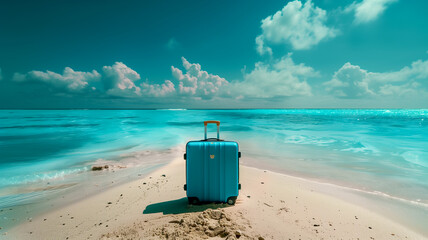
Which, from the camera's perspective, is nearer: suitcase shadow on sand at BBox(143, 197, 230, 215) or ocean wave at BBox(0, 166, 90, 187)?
suitcase shadow on sand at BBox(143, 197, 230, 215)

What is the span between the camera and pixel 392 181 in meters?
5.72

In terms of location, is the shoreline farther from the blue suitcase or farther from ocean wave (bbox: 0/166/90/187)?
ocean wave (bbox: 0/166/90/187)

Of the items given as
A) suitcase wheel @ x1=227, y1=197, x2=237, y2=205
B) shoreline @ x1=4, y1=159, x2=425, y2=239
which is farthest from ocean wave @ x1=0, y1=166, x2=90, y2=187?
suitcase wheel @ x1=227, y1=197, x2=237, y2=205

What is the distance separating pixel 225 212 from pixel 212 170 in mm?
770

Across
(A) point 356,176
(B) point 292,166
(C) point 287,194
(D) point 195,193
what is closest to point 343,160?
(A) point 356,176

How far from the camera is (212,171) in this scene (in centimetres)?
352

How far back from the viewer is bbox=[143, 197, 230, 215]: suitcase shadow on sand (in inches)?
138

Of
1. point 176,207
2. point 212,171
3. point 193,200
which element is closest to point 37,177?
point 176,207

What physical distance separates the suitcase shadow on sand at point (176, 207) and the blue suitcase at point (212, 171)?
10 centimetres

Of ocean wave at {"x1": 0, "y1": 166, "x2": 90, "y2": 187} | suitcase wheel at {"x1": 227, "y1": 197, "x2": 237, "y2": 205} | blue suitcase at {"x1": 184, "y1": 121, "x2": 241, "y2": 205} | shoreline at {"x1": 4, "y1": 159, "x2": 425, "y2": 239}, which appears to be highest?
blue suitcase at {"x1": 184, "y1": 121, "x2": 241, "y2": 205}

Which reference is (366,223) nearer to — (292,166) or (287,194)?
(287,194)

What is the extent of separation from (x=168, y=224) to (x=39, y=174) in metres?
6.81

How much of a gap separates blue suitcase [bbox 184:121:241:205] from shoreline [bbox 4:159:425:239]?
227mm

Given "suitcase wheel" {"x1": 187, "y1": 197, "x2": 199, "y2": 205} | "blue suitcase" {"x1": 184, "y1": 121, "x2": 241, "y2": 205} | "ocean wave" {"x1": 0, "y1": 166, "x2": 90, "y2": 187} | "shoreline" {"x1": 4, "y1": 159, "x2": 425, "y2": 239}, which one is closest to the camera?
"shoreline" {"x1": 4, "y1": 159, "x2": 425, "y2": 239}
